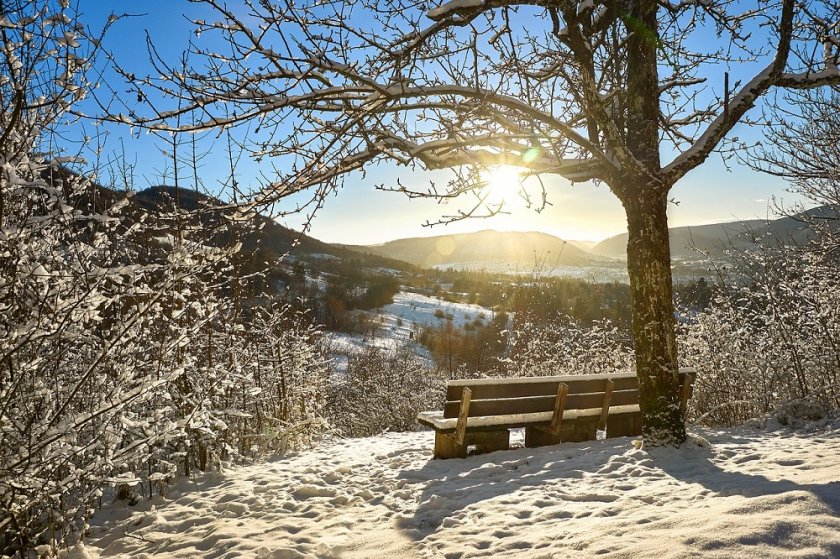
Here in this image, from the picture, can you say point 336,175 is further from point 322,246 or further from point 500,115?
point 322,246

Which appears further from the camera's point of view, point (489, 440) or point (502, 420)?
point (489, 440)

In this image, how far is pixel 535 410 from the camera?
20.1 ft

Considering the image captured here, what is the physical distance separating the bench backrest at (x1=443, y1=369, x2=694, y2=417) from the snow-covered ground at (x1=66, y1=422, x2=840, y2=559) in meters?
0.55

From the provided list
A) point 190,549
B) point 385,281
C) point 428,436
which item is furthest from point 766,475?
point 385,281

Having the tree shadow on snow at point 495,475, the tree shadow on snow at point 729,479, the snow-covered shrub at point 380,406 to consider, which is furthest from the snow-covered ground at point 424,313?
the tree shadow on snow at point 729,479

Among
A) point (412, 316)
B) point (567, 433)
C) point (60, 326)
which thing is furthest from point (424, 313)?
point (60, 326)

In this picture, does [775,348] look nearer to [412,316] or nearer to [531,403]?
[531,403]

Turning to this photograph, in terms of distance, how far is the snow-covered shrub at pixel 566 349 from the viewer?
12.5 m

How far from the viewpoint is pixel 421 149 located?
16.6ft

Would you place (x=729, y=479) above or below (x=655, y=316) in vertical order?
below

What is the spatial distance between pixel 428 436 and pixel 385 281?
94.2 meters

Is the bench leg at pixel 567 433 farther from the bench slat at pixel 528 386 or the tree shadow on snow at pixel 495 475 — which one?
the bench slat at pixel 528 386

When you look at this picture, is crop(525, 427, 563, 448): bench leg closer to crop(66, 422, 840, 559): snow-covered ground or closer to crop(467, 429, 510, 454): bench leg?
crop(66, 422, 840, 559): snow-covered ground

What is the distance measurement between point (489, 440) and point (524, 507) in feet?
7.33
